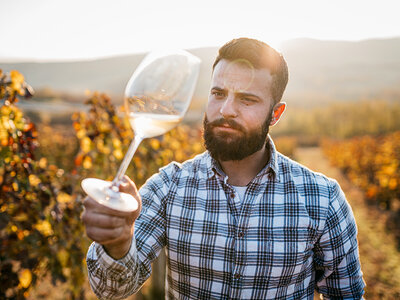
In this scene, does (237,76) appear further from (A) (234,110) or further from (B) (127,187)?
(B) (127,187)

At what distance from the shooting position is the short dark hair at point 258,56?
162 centimetres

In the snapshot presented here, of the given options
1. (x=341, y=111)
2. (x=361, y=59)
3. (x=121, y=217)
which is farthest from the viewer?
(x=361, y=59)

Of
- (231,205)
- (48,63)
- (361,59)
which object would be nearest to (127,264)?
(231,205)

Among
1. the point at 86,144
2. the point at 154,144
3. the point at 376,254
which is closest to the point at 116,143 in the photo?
the point at 86,144

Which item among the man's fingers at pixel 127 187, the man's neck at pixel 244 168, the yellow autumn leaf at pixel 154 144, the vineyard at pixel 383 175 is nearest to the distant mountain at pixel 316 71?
the vineyard at pixel 383 175

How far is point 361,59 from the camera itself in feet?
193

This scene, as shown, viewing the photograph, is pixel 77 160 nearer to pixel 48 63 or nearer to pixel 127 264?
pixel 127 264

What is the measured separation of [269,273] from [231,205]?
1.22ft

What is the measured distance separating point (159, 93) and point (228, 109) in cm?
64

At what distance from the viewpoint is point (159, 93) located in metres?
0.97

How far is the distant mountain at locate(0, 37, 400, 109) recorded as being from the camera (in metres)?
51.2

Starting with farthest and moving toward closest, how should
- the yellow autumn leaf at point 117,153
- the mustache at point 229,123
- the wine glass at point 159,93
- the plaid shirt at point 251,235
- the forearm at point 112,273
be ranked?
the yellow autumn leaf at point 117,153 → the mustache at point 229,123 → the plaid shirt at point 251,235 → the forearm at point 112,273 → the wine glass at point 159,93

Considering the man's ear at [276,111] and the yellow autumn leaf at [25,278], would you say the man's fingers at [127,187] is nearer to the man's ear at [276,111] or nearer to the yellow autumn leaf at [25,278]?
the man's ear at [276,111]

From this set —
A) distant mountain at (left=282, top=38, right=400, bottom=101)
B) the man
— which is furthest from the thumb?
distant mountain at (left=282, top=38, right=400, bottom=101)
